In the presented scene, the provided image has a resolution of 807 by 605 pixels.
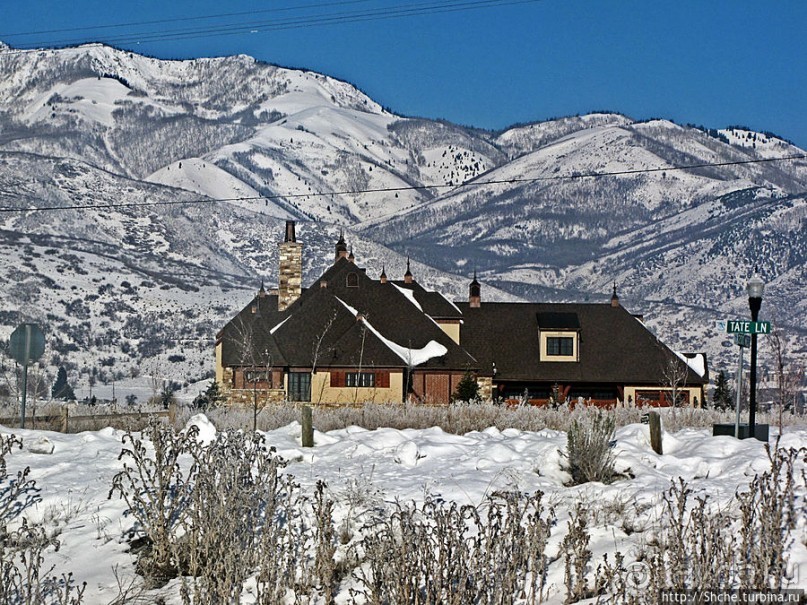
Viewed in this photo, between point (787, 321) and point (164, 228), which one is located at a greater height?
point (164, 228)

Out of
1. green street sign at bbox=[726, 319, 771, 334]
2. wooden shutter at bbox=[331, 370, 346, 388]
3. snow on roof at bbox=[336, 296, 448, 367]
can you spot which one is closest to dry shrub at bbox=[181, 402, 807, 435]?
green street sign at bbox=[726, 319, 771, 334]

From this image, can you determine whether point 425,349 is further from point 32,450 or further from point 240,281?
point 240,281

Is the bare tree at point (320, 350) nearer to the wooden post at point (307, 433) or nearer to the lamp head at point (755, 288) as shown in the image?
the wooden post at point (307, 433)

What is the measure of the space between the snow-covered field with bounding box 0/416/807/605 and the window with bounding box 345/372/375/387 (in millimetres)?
20406

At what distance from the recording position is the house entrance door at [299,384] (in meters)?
39.4

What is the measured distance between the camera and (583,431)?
47.4ft

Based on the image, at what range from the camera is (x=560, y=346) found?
46.5 meters

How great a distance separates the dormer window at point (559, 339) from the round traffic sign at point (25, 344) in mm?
27915

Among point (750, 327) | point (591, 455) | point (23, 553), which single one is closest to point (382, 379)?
point (750, 327)

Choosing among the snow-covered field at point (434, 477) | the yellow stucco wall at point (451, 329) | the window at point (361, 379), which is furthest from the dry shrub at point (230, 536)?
the yellow stucco wall at point (451, 329)

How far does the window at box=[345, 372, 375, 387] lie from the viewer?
128ft

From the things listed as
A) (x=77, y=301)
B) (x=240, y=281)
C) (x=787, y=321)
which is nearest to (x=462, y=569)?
(x=77, y=301)

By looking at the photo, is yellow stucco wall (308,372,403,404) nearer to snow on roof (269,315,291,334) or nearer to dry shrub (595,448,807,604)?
snow on roof (269,315,291,334)

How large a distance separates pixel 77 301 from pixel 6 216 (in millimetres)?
97902
